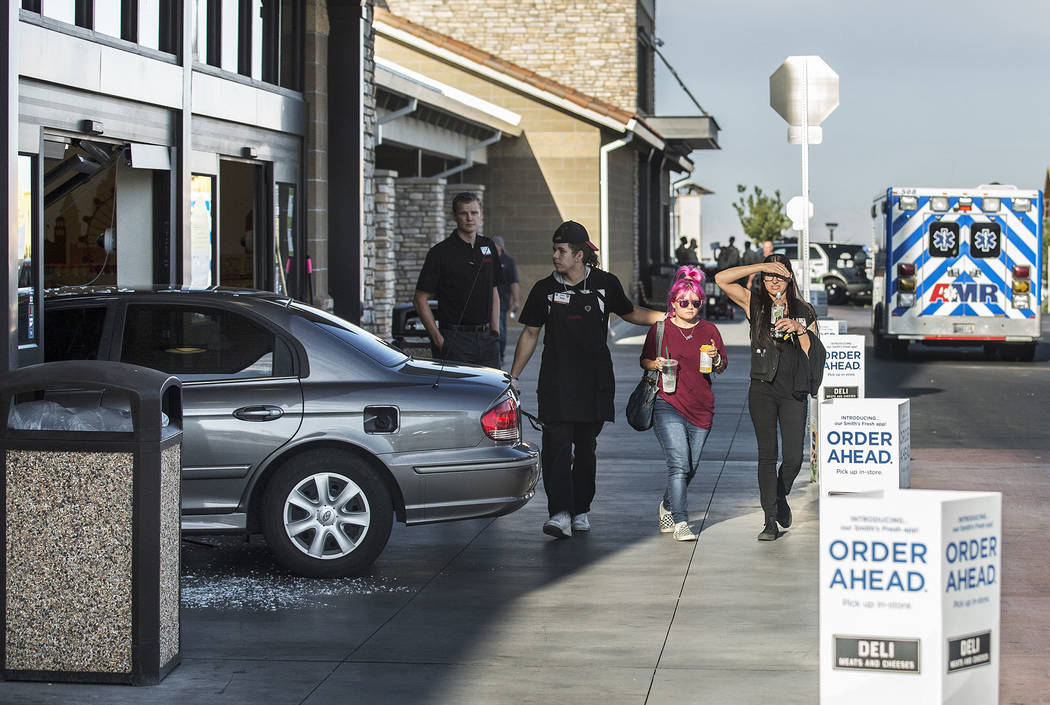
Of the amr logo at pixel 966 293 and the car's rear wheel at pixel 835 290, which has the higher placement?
the car's rear wheel at pixel 835 290

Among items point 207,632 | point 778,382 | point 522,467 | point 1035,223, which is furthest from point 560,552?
point 1035,223

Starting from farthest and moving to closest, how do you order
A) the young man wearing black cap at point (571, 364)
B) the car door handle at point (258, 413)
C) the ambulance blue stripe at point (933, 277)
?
the ambulance blue stripe at point (933, 277), the young man wearing black cap at point (571, 364), the car door handle at point (258, 413)

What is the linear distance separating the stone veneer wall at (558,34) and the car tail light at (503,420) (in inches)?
1126

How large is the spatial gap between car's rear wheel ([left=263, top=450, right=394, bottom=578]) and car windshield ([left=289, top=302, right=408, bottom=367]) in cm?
64

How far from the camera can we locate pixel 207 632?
7070 millimetres

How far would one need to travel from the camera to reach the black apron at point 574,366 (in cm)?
941

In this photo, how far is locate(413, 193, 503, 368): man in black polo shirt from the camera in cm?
1096

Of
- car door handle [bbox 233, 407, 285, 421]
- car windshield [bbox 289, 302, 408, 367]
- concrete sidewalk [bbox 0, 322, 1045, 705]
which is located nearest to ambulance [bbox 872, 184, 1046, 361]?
concrete sidewalk [bbox 0, 322, 1045, 705]

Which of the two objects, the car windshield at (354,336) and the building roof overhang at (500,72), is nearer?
the car windshield at (354,336)

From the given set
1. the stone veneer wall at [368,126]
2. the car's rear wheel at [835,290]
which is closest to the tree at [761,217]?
the car's rear wheel at [835,290]

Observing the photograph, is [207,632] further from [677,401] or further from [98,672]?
[677,401]

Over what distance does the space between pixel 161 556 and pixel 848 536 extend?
9.78ft

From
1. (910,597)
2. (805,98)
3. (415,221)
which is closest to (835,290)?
(415,221)

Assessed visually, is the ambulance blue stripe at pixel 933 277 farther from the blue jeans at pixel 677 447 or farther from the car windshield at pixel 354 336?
the car windshield at pixel 354 336
